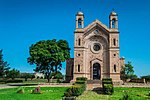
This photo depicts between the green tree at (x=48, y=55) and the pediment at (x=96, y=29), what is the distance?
6.62 metres

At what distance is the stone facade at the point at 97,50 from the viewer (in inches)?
2013

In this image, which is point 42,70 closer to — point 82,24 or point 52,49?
point 52,49

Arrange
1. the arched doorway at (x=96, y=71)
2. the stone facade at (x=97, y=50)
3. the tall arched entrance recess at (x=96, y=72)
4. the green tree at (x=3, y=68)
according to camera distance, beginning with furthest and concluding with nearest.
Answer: the green tree at (x=3, y=68) < the arched doorway at (x=96, y=71) < the tall arched entrance recess at (x=96, y=72) < the stone facade at (x=97, y=50)

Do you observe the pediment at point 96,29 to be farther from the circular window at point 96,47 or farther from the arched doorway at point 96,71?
the arched doorway at point 96,71

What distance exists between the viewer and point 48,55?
170ft

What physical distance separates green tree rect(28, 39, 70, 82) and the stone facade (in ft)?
13.8

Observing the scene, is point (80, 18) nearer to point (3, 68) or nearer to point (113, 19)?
point (113, 19)

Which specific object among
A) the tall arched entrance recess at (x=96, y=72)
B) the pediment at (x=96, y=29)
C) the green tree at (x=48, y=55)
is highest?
the pediment at (x=96, y=29)

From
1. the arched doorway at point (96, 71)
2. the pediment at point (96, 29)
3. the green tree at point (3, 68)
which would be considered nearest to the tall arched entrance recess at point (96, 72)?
the arched doorway at point (96, 71)

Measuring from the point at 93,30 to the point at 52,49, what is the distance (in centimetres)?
967

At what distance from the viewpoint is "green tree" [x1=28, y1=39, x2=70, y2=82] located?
171 ft

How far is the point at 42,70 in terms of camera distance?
55.4m

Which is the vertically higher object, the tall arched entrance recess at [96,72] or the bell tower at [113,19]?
the bell tower at [113,19]

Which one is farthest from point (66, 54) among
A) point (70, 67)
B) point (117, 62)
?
point (117, 62)
